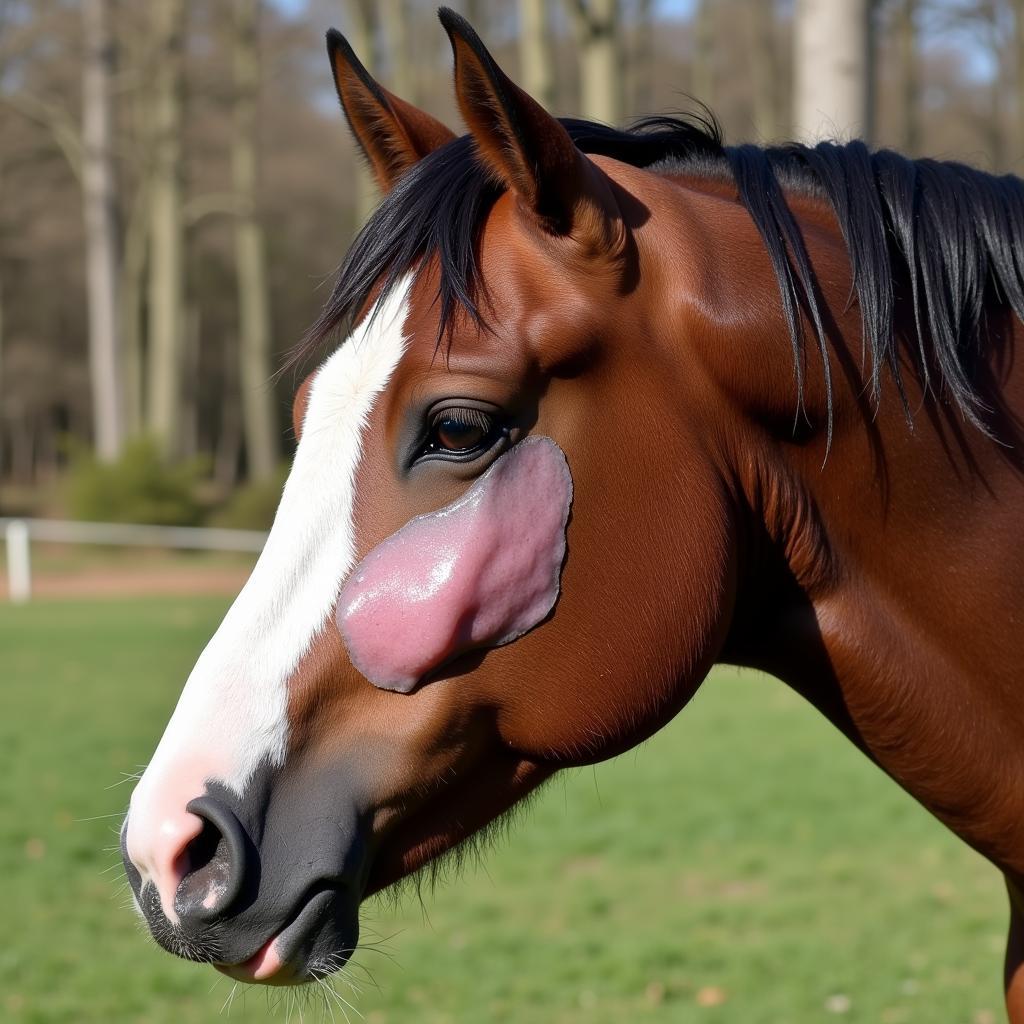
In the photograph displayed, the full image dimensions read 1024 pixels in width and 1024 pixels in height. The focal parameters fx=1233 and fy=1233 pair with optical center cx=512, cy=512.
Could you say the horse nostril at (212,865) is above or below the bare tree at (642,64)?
below

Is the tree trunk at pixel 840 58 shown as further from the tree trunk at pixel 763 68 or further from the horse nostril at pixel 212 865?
the tree trunk at pixel 763 68

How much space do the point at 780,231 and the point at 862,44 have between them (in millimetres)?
5465

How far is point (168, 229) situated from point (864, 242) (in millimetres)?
27426

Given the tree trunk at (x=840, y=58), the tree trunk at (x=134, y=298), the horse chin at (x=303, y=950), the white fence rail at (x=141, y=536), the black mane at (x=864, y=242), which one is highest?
the tree trunk at (x=840, y=58)

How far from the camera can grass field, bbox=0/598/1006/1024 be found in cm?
530

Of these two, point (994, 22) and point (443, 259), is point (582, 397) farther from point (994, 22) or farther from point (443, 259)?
point (994, 22)

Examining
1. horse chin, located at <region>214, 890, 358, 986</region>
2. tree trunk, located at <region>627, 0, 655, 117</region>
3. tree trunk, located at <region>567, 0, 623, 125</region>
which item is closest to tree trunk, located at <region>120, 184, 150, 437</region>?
tree trunk, located at <region>627, 0, 655, 117</region>

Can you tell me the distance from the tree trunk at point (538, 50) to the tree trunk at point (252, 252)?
13102mm

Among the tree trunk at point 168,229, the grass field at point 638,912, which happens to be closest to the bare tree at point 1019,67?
the tree trunk at point 168,229

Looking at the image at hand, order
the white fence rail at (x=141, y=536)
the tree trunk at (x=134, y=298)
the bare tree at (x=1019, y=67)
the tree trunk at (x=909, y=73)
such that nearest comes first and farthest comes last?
the white fence rail at (x=141, y=536) → the bare tree at (x=1019, y=67) → the tree trunk at (x=909, y=73) → the tree trunk at (x=134, y=298)

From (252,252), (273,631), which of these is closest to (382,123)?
(273,631)

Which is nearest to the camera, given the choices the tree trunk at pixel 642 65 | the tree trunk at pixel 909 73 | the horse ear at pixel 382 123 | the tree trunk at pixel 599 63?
the horse ear at pixel 382 123

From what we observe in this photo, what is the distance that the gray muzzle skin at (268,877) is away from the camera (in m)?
1.78

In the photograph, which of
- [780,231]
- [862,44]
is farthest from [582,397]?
[862,44]
